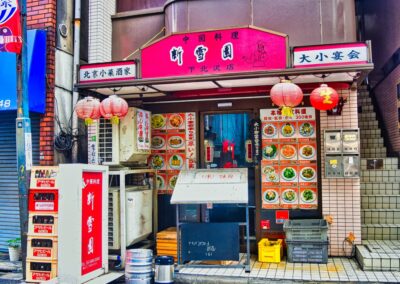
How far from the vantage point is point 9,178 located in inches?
425

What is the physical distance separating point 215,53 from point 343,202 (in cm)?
450

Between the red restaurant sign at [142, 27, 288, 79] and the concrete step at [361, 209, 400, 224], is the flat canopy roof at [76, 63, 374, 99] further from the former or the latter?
the concrete step at [361, 209, 400, 224]

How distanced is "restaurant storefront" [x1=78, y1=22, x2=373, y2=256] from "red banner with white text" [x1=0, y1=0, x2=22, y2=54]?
5.76ft

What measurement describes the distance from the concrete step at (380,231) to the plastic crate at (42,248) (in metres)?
6.98

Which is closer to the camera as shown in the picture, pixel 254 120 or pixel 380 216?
pixel 380 216

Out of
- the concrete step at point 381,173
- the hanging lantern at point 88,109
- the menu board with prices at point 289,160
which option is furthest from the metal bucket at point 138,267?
the concrete step at point 381,173

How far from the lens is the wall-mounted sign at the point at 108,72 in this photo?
962cm

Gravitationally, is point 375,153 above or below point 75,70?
below

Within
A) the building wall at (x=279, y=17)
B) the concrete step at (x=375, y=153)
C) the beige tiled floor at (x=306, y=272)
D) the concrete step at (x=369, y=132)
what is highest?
the building wall at (x=279, y=17)

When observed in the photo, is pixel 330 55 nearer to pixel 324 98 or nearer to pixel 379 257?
pixel 324 98

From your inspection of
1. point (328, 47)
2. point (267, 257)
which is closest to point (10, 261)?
point (267, 257)

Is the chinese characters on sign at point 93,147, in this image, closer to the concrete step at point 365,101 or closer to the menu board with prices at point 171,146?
the menu board with prices at point 171,146

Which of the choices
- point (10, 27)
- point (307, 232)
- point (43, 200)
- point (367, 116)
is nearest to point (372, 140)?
point (367, 116)

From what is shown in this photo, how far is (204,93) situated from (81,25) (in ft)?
12.5
